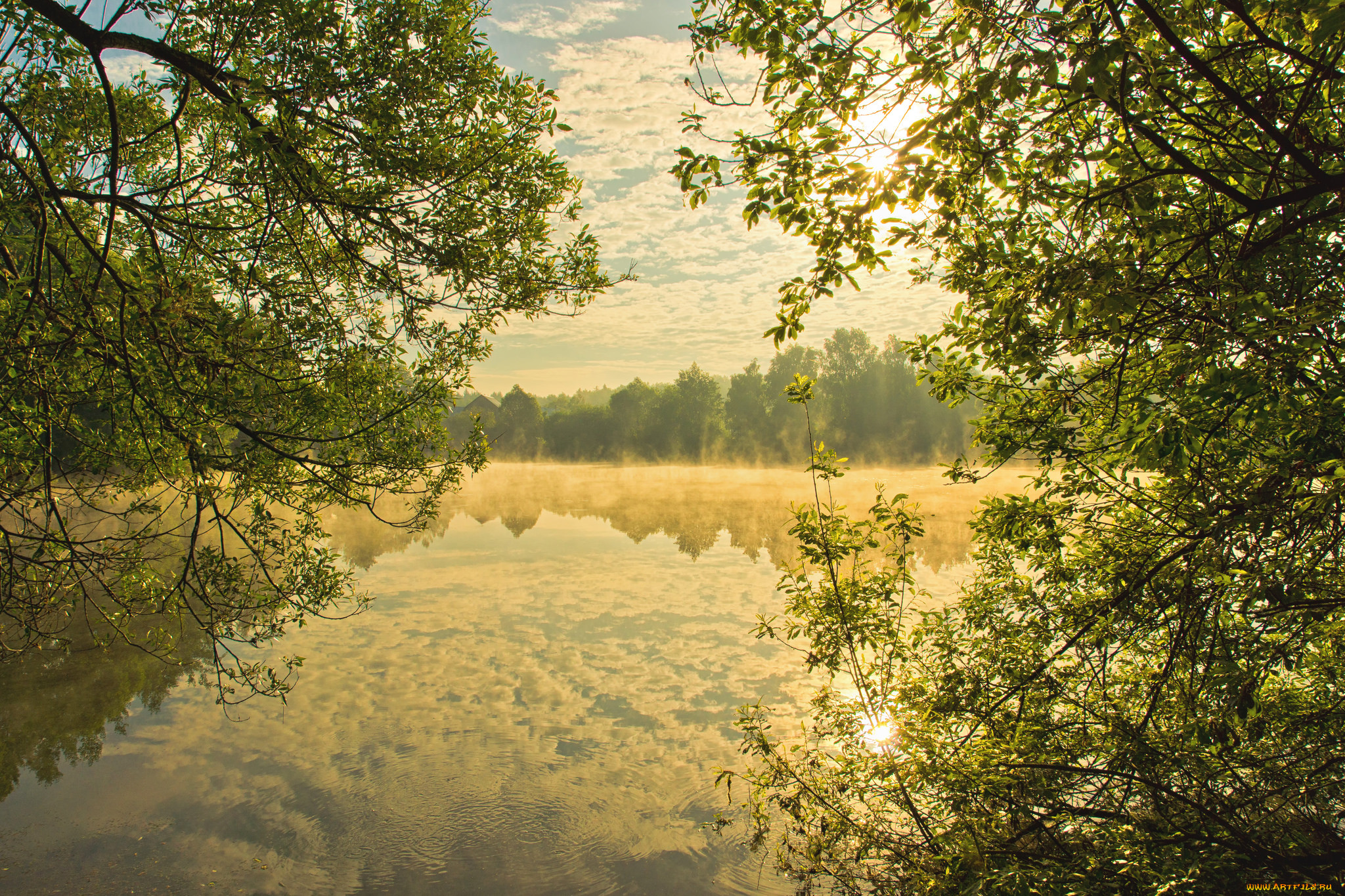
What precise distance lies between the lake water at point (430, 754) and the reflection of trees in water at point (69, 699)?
4 cm

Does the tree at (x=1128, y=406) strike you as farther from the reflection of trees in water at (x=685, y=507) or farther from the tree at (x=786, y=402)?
the tree at (x=786, y=402)

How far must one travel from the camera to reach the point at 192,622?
12.2 metres

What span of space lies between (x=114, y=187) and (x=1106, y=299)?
4441mm

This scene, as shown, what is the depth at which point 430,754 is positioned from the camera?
7.70 m

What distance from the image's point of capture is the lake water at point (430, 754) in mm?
5770

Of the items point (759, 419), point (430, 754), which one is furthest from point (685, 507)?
point (759, 419)

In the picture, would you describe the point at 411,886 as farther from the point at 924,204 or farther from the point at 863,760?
the point at 924,204

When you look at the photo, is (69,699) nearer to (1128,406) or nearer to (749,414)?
(1128,406)

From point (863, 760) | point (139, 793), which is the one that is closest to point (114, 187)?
point (863, 760)

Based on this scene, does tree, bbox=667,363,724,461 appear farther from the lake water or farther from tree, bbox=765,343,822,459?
the lake water

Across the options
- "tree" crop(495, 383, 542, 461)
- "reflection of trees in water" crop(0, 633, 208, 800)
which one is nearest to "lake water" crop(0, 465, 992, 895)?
"reflection of trees in water" crop(0, 633, 208, 800)

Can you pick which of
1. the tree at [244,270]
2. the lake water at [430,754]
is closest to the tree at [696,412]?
the lake water at [430,754]

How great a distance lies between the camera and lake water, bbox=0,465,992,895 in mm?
5770

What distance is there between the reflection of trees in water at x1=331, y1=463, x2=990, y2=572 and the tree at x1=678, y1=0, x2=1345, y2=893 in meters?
7.19
